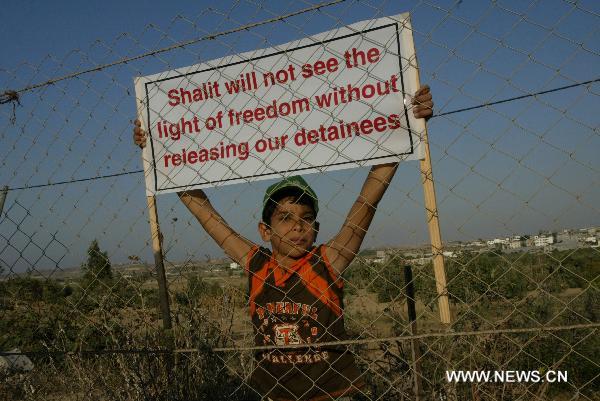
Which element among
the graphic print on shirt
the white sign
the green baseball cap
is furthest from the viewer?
the green baseball cap

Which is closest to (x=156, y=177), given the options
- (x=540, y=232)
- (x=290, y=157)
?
(x=290, y=157)

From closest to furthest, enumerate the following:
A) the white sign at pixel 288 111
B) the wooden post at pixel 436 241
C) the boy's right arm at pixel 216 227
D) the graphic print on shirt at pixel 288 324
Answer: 1. the wooden post at pixel 436 241
2. the white sign at pixel 288 111
3. the graphic print on shirt at pixel 288 324
4. the boy's right arm at pixel 216 227

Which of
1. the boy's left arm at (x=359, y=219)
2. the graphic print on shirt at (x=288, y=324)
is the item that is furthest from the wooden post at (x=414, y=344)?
the graphic print on shirt at (x=288, y=324)

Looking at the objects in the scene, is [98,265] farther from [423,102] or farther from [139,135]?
[423,102]

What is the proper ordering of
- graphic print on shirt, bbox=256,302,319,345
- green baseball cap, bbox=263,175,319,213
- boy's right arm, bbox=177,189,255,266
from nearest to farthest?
graphic print on shirt, bbox=256,302,319,345 → green baseball cap, bbox=263,175,319,213 → boy's right arm, bbox=177,189,255,266

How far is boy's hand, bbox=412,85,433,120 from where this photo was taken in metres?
1.99

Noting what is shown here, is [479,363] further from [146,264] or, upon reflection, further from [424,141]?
[146,264]

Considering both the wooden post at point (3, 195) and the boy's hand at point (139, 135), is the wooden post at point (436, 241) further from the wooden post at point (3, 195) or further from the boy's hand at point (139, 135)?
the wooden post at point (3, 195)

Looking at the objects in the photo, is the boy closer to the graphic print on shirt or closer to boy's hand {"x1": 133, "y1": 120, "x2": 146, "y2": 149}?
the graphic print on shirt

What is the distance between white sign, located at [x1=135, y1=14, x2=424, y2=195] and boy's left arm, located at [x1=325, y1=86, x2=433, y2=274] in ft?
0.32

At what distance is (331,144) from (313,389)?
1.14 metres

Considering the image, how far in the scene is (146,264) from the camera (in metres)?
2.72

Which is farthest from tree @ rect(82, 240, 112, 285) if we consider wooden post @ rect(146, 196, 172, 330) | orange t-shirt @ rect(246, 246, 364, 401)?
orange t-shirt @ rect(246, 246, 364, 401)

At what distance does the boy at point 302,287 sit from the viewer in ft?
7.09
